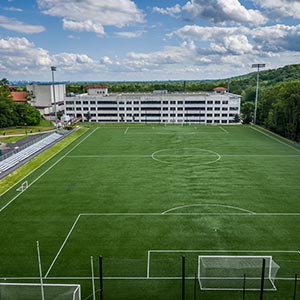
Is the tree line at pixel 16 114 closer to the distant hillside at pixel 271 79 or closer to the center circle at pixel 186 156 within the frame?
the center circle at pixel 186 156

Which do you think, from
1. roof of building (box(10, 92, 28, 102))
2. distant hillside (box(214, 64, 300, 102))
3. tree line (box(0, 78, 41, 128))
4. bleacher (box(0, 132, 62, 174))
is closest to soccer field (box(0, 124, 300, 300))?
bleacher (box(0, 132, 62, 174))

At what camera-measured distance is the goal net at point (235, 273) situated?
14695 millimetres

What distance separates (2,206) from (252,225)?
1858cm

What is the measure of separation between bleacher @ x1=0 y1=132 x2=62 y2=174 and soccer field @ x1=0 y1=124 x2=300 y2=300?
312 cm

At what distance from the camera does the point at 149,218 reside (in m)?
22.7

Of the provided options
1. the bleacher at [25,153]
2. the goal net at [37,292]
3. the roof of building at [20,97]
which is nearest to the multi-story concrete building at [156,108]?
the roof of building at [20,97]

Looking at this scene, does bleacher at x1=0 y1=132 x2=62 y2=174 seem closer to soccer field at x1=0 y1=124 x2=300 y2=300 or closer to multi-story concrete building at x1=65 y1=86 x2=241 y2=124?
soccer field at x1=0 y1=124 x2=300 y2=300

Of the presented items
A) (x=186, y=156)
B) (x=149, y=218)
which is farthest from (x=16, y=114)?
(x=149, y=218)

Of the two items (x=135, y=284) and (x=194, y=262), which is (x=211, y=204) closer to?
(x=194, y=262)

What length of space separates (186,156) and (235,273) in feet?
87.5

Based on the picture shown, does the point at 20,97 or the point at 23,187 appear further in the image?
the point at 20,97

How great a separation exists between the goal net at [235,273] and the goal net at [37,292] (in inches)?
231

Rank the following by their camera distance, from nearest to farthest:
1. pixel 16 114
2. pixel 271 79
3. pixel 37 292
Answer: pixel 37 292 < pixel 16 114 < pixel 271 79

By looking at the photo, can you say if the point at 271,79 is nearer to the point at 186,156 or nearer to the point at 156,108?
the point at 156,108
